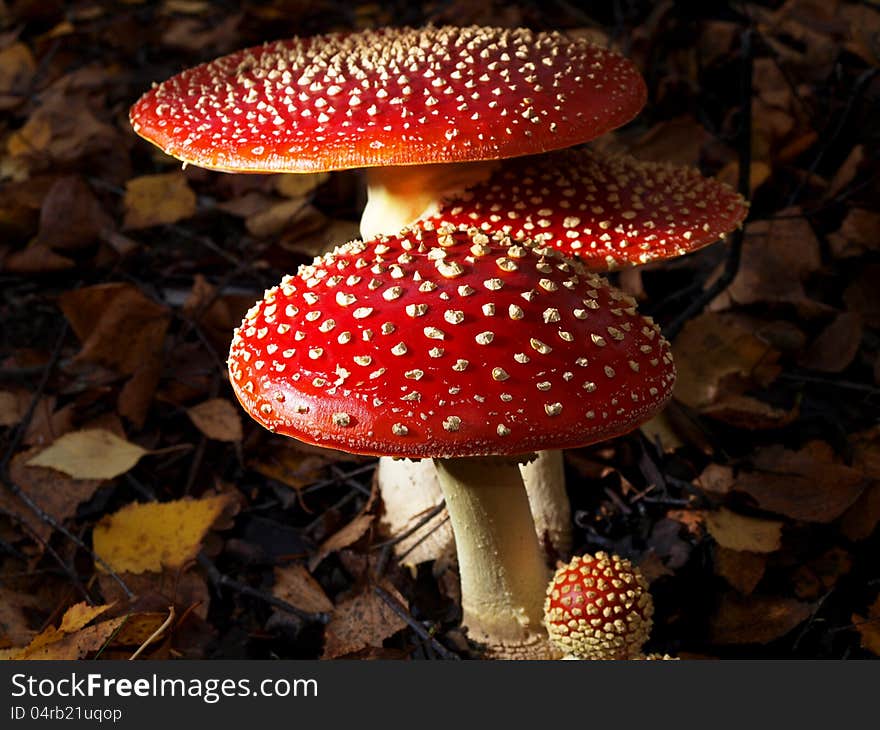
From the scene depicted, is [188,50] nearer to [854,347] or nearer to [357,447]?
[854,347]

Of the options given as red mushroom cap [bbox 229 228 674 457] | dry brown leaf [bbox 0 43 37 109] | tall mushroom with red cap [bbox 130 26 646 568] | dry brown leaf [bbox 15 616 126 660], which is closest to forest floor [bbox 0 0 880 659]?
dry brown leaf [bbox 15 616 126 660]

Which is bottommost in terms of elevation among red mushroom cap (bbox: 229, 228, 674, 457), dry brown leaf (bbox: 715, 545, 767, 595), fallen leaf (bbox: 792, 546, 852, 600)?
fallen leaf (bbox: 792, 546, 852, 600)

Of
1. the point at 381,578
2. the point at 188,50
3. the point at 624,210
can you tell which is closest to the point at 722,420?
the point at 624,210

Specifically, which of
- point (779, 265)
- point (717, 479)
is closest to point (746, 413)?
point (717, 479)

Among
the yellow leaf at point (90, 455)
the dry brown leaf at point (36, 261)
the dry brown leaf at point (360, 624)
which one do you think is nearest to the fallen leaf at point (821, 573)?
the dry brown leaf at point (360, 624)

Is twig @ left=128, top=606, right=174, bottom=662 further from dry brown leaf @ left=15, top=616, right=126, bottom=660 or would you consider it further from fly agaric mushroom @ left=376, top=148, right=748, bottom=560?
fly agaric mushroom @ left=376, top=148, right=748, bottom=560

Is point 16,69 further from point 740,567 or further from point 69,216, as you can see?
point 740,567
